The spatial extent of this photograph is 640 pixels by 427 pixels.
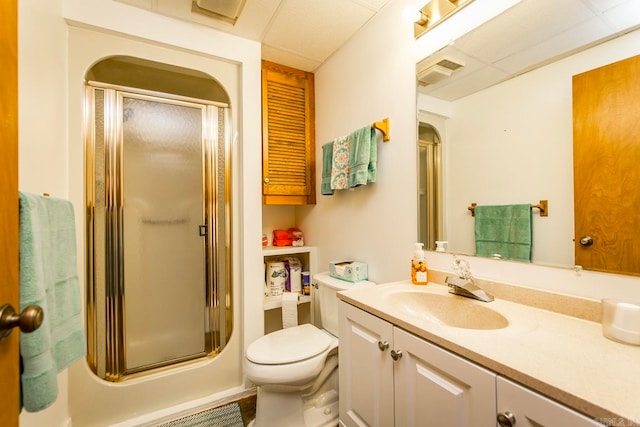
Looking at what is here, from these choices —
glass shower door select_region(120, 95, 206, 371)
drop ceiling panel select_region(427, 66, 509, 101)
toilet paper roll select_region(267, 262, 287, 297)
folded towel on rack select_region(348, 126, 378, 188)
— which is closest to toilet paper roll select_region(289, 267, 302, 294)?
toilet paper roll select_region(267, 262, 287, 297)

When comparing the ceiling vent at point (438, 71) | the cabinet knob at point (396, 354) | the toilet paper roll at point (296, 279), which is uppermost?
the ceiling vent at point (438, 71)

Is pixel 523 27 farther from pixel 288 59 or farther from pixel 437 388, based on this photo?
pixel 288 59

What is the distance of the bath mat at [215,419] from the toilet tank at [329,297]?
26.7 inches

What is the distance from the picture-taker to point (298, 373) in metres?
1.29

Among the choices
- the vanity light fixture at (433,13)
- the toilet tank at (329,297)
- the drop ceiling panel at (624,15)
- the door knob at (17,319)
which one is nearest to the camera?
the door knob at (17,319)

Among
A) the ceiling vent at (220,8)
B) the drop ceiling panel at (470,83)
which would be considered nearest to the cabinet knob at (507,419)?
the drop ceiling panel at (470,83)

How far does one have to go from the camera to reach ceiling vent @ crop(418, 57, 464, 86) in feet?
4.05

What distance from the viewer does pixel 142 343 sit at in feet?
5.41

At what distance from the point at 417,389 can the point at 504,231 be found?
663 millimetres

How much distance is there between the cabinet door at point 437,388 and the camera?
0.65m

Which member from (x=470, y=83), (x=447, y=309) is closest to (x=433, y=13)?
(x=470, y=83)

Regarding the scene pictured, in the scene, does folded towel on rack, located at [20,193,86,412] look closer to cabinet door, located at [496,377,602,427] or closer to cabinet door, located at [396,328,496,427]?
cabinet door, located at [396,328,496,427]

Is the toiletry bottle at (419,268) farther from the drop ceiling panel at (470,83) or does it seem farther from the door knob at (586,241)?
the drop ceiling panel at (470,83)

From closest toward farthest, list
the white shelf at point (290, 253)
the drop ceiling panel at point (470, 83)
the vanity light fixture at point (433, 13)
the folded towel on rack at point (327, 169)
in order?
the drop ceiling panel at point (470, 83)
the vanity light fixture at point (433, 13)
the folded towel on rack at point (327, 169)
the white shelf at point (290, 253)
